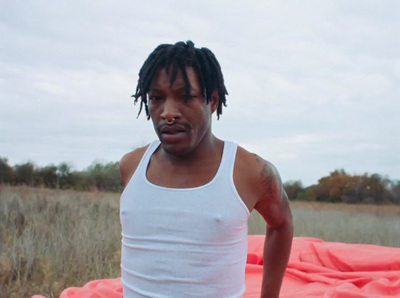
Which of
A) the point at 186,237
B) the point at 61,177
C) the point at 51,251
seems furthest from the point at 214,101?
the point at 61,177

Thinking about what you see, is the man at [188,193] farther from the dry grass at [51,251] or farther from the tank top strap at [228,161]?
the dry grass at [51,251]

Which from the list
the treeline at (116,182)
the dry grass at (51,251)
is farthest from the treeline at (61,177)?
the dry grass at (51,251)

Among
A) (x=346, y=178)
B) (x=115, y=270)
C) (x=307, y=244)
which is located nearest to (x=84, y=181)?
(x=115, y=270)

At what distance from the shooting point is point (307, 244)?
3.62m

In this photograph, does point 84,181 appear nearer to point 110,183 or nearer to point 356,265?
point 110,183

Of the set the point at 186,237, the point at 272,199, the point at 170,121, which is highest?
the point at 170,121

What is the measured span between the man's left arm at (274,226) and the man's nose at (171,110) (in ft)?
1.20

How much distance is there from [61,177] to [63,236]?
460 centimetres

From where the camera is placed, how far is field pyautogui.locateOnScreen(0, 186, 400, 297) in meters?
3.68

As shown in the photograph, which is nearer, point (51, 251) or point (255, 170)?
point (255, 170)

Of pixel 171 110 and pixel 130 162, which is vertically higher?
pixel 171 110

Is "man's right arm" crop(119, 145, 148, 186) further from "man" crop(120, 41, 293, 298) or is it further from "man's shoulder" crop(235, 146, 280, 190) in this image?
"man's shoulder" crop(235, 146, 280, 190)

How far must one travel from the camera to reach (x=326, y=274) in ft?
9.99

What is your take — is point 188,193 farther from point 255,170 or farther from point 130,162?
point 130,162
